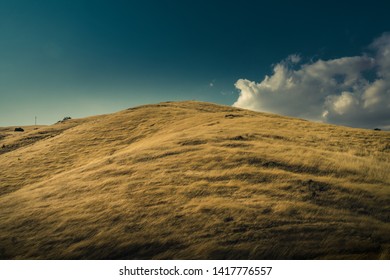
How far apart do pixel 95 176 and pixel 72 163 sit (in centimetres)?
929

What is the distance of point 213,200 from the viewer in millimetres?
17078

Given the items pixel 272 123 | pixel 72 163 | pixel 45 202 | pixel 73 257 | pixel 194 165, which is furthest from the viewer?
pixel 272 123

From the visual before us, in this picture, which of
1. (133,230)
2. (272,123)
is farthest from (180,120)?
(133,230)

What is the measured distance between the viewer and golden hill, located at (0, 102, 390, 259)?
42.8ft

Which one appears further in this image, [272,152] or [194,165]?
[272,152]

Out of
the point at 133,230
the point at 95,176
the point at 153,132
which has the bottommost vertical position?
the point at 133,230

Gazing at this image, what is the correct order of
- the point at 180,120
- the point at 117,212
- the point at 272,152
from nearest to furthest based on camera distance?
1. the point at 117,212
2. the point at 272,152
3. the point at 180,120

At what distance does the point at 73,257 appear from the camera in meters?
13.0

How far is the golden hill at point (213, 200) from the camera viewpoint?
13047 millimetres

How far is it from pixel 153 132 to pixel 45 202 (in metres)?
20.7

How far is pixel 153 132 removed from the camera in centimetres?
3978

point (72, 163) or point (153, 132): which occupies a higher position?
point (153, 132)
